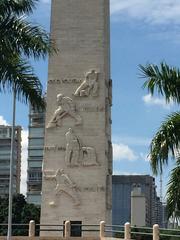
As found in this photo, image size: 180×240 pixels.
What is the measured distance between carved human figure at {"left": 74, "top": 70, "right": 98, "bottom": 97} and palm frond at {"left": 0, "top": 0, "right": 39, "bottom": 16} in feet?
58.4

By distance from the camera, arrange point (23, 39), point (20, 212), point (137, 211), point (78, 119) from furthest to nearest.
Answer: point (20, 212)
point (137, 211)
point (78, 119)
point (23, 39)

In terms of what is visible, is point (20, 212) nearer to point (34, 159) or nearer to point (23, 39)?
point (34, 159)

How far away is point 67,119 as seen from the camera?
3609 cm

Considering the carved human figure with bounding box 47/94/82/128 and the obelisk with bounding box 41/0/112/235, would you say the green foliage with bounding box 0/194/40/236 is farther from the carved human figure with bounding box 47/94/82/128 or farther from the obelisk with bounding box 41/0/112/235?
the carved human figure with bounding box 47/94/82/128

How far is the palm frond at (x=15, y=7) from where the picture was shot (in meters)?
18.2

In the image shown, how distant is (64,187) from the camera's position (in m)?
35.3

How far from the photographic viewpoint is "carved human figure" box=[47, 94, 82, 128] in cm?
3594

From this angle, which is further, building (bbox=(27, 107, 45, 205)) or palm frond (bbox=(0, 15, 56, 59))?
building (bbox=(27, 107, 45, 205))

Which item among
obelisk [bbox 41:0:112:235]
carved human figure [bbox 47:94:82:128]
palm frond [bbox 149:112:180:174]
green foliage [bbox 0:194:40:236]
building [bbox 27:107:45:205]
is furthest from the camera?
building [bbox 27:107:45:205]

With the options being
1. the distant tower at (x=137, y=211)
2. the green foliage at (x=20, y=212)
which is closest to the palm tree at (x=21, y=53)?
the distant tower at (x=137, y=211)

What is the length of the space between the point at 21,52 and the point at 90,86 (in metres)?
18.4

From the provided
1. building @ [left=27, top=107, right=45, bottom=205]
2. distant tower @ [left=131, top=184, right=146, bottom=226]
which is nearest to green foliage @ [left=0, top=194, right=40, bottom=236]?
distant tower @ [left=131, top=184, right=146, bottom=226]

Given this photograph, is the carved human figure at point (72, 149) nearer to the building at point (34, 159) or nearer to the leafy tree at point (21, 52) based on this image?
the leafy tree at point (21, 52)

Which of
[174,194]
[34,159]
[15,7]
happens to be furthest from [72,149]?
[34,159]
